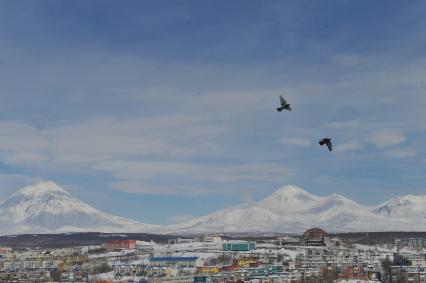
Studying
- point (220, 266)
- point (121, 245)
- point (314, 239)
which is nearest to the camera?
point (220, 266)

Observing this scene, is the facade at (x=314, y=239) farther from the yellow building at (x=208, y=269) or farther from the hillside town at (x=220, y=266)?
the yellow building at (x=208, y=269)

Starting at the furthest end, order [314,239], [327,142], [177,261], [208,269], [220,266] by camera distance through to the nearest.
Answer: [314,239], [177,261], [220,266], [208,269], [327,142]

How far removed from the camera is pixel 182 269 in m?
116

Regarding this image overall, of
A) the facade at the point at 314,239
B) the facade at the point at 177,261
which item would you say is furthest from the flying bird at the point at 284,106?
the facade at the point at 314,239

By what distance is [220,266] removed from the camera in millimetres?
117250

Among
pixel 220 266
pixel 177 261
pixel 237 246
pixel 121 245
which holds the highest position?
pixel 121 245

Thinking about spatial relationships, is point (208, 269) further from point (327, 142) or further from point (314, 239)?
point (327, 142)

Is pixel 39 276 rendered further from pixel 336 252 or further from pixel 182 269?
pixel 336 252

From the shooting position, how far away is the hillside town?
336 feet

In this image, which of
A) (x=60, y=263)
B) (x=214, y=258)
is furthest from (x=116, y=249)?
(x=214, y=258)

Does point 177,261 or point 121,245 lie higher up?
point 121,245

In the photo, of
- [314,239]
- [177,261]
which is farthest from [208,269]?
[314,239]

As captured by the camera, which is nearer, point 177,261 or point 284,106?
point 284,106

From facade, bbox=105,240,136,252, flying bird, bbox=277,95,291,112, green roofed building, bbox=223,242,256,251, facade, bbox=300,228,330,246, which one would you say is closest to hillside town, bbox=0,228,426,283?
green roofed building, bbox=223,242,256,251
